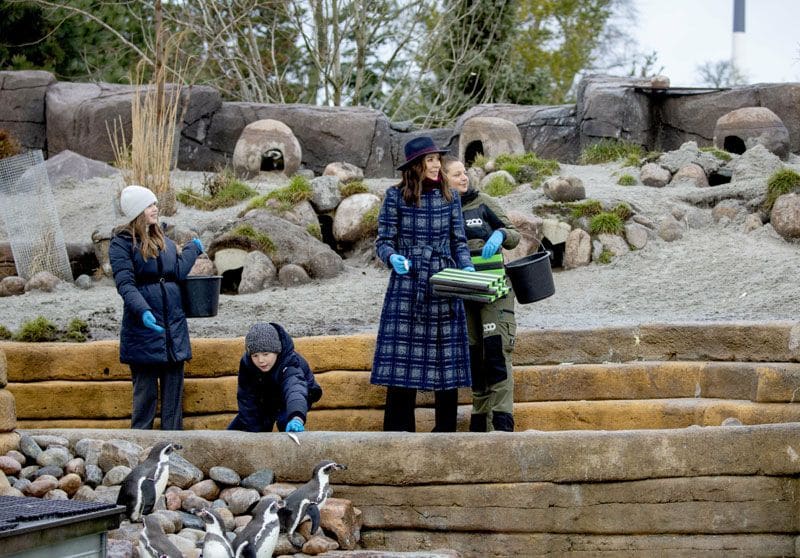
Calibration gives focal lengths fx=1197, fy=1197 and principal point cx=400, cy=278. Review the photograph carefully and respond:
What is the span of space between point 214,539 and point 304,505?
508mm

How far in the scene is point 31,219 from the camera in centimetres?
1010

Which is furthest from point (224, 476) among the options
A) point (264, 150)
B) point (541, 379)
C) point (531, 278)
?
point (264, 150)

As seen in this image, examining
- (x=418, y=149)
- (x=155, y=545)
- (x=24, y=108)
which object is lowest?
(x=155, y=545)

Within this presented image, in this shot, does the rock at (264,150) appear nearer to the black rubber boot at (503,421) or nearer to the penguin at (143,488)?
the black rubber boot at (503,421)

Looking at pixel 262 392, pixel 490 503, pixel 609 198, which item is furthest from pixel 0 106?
pixel 490 503

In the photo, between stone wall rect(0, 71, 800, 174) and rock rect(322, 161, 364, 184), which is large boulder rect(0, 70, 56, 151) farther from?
rock rect(322, 161, 364, 184)

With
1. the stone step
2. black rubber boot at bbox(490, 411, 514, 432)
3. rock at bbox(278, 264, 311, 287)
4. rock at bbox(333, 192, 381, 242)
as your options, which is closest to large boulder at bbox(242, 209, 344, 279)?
rock at bbox(278, 264, 311, 287)

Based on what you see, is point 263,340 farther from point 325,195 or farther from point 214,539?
point 325,195

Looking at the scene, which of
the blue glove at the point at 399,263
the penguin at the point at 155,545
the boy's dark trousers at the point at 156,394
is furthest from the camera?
the boy's dark trousers at the point at 156,394

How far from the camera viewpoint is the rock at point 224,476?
5297mm

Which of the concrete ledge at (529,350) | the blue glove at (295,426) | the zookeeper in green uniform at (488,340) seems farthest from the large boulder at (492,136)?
the blue glove at (295,426)

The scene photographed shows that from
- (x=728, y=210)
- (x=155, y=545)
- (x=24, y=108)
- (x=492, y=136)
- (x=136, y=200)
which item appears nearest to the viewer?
(x=155, y=545)

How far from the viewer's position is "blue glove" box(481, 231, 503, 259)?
245 inches

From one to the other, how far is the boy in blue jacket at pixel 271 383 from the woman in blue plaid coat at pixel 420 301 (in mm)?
433
